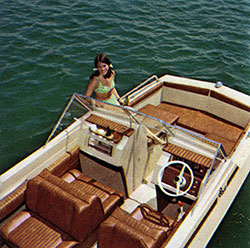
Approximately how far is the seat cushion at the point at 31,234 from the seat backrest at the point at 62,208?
0.30 ft

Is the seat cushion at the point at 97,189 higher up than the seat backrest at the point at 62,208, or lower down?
lower down

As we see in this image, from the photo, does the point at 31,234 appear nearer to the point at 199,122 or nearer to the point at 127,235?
the point at 127,235

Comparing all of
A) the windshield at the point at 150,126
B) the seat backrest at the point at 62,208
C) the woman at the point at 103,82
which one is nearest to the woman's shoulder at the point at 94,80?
the woman at the point at 103,82

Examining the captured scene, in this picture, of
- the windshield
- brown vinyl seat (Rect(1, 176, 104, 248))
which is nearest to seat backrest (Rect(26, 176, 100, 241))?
brown vinyl seat (Rect(1, 176, 104, 248))

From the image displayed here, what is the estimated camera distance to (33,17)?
1200cm

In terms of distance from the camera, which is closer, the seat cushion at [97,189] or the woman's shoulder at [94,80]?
the seat cushion at [97,189]

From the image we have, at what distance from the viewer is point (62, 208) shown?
381 cm

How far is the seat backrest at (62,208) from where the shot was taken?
3725mm

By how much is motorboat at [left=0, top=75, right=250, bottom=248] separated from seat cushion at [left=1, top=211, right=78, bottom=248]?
1 centimetres

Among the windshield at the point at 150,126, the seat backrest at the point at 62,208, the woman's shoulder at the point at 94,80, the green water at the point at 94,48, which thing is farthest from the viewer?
the green water at the point at 94,48

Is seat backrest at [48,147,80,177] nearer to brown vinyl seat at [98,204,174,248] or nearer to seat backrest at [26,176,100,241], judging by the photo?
seat backrest at [26,176,100,241]

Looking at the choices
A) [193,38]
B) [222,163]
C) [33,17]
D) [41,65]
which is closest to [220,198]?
[222,163]

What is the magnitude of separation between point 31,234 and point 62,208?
56 cm

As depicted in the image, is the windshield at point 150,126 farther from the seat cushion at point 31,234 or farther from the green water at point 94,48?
the green water at point 94,48
